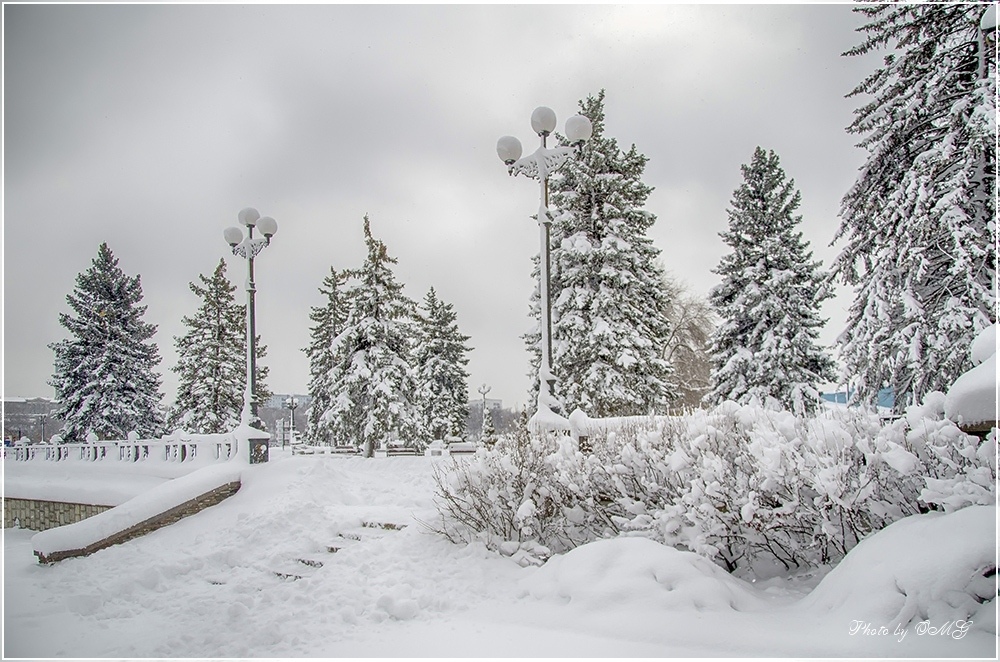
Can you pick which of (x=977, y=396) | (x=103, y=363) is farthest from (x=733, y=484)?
(x=103, y=363)

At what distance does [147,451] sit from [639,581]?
1562cm

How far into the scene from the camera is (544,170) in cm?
905

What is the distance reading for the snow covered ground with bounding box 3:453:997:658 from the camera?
3.88 metres

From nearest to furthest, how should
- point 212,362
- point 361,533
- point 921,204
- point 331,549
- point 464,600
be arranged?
point 464,600, point 331,549, point 361,533, point 921,204, point 212,362

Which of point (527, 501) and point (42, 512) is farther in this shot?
point (42, 512)

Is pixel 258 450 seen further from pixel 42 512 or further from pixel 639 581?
pixel 639 581

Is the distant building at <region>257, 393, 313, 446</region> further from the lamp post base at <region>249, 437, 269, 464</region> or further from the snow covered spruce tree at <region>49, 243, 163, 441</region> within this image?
the lamp post base at <region>249, 437, 269, 464</region>

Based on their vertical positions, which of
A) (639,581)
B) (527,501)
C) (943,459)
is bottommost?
(639,581)

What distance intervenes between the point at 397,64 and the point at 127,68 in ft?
12.2

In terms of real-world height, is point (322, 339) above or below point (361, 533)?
above

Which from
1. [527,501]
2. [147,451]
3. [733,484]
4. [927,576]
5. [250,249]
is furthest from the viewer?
[147,451]

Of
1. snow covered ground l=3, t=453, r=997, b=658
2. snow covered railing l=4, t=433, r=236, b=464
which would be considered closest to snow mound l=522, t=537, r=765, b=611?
snow covered ground l=3, t=453, r=997, b=658

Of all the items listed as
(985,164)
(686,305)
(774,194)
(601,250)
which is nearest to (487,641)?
(985,164)

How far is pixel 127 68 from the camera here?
8422 millimetres
